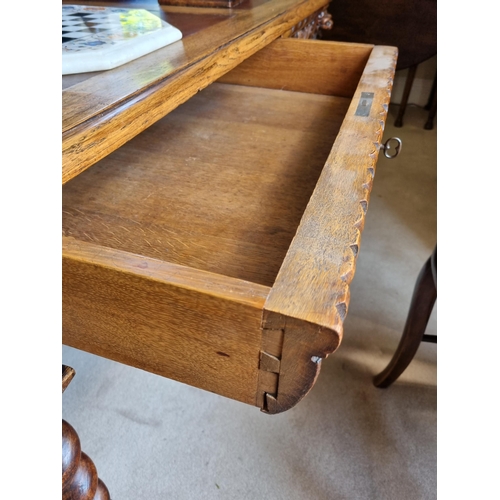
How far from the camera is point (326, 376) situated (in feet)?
3.23

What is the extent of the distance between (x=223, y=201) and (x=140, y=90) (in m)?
0.17

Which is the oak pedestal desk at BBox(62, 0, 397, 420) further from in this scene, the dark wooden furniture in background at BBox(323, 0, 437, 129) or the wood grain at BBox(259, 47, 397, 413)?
the dark wooden furniture in background at BBox(323, 0, 437, 129)

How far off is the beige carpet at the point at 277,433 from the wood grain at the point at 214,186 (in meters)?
0.56

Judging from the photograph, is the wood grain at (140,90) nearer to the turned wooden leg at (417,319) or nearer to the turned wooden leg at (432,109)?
the turned wooden leg at (417,319)

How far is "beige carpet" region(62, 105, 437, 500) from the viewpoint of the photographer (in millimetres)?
808

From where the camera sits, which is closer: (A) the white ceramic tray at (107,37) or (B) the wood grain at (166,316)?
(B) the wood grain at (166,316)

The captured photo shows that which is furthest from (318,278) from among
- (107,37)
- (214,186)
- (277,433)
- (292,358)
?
(277,433)

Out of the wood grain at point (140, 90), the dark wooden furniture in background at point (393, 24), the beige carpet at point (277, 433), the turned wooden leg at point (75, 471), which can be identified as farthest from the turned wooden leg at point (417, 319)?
the dark wooden furniture in background at point (393, 24)

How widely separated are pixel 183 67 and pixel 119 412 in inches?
29.3

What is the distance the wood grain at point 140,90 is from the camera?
37cm

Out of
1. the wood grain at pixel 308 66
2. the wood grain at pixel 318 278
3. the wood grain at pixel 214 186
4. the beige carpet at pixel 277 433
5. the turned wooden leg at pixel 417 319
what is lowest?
the beige carpet at pixel 277 433

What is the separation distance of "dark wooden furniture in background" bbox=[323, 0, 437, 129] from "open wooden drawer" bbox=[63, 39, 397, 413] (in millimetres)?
1147

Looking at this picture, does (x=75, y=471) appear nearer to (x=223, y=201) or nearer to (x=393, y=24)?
(x=223, y=201)

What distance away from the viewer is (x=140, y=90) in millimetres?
432
